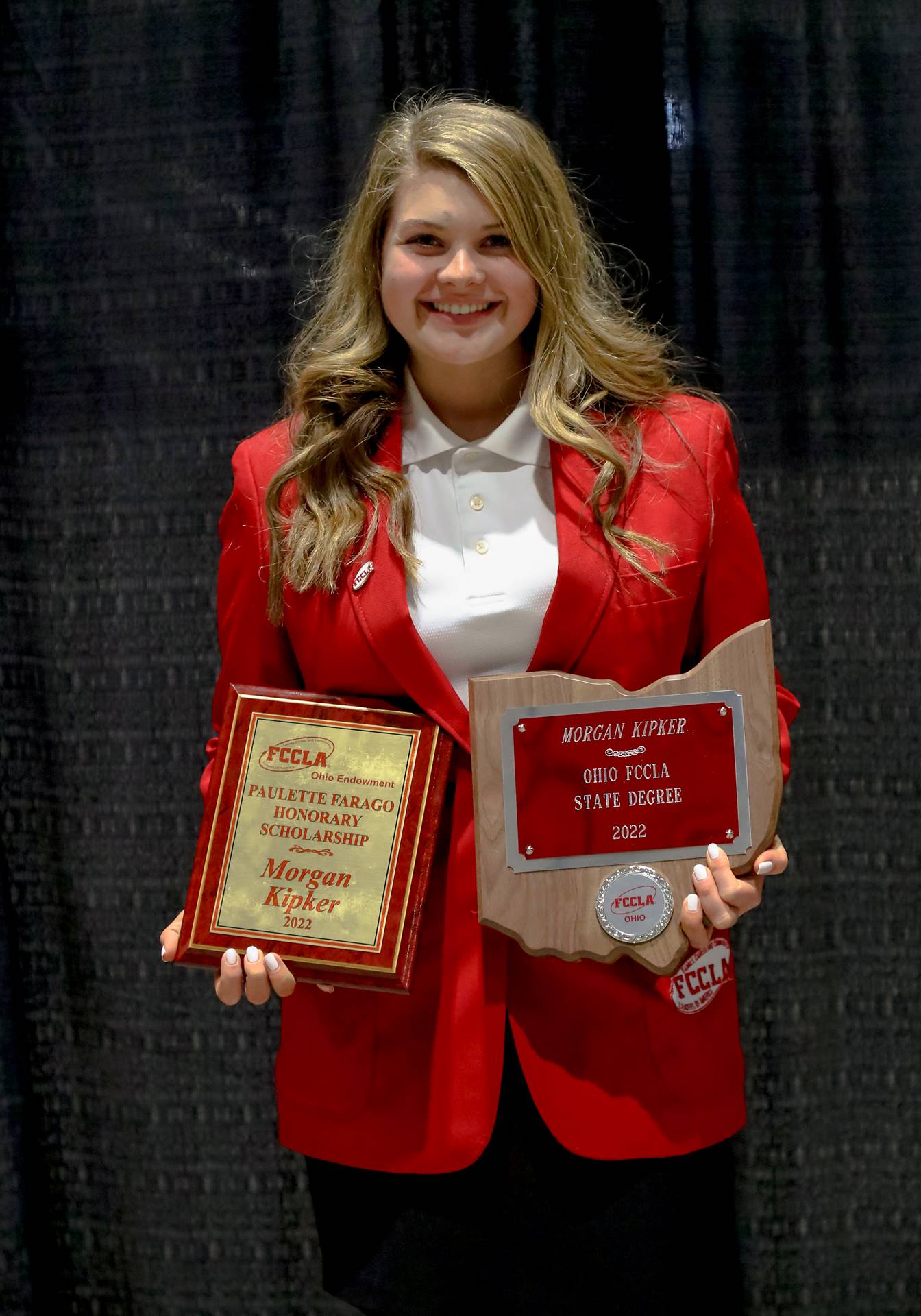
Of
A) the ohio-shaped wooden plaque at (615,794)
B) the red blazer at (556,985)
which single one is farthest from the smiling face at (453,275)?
the ohio-shaped wooden plaque at (615,794)

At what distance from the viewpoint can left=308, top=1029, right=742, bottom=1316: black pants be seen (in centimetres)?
137

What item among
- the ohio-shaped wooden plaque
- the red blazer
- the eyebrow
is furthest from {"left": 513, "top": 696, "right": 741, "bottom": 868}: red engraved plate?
the eyebrow

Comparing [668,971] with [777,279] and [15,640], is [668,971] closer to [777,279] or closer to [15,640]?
[777,279]

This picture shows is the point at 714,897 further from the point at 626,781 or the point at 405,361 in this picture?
the point at 405,361

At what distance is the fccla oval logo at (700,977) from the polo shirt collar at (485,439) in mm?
534

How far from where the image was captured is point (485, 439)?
1.43 m

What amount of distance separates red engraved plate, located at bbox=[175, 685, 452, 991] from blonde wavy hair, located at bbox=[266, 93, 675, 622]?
0.54ft

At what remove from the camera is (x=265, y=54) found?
2025 mm

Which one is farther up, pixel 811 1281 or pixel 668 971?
pixel 668 971

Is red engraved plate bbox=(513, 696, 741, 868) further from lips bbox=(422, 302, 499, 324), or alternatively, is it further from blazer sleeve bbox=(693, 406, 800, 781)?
lips bbox=(422, 302, 499, 324)

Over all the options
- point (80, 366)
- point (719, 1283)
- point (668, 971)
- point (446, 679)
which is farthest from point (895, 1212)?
point (80, 366)

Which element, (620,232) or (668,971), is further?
(620,232)

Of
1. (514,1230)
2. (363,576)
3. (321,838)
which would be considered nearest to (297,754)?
(321,838)

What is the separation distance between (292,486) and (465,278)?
29 cm
